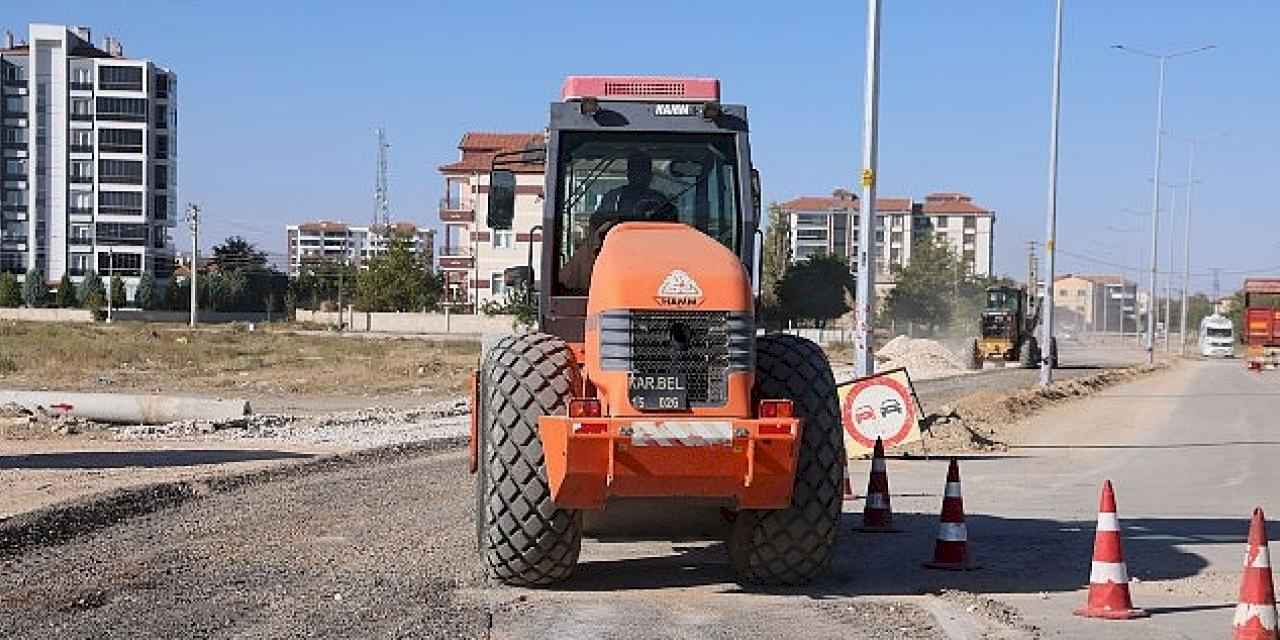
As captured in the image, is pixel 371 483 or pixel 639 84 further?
pixel 371 483

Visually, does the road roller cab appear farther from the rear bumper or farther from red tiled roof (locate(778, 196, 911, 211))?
red tiled roof (locate(778, 196, 911, 211))

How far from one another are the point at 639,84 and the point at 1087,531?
615 centimetres

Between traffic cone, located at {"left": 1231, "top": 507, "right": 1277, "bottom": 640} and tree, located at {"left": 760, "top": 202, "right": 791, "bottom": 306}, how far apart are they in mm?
4245

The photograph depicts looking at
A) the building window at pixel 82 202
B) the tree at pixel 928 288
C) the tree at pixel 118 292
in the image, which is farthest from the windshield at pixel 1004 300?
the building window at pixel 82 202

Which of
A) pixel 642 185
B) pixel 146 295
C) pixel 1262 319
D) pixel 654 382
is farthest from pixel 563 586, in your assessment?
pixel 146 295

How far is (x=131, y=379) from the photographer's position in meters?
44.7

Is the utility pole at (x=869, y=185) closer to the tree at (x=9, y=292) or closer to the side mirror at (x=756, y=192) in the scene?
the side mirror at (x=756, y=192)

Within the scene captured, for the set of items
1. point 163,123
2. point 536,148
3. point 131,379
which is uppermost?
point 163,123

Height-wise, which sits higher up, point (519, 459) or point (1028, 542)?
point (519, 459)

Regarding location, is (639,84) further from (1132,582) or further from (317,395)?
(317,395)

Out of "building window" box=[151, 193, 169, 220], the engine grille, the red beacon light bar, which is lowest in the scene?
the engine grille

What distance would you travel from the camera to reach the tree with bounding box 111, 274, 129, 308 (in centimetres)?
11913

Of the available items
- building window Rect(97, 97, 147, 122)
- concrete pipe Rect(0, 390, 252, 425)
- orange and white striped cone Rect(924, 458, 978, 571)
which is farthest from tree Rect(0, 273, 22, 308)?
orange and white striped cone Rect(924, 458, 978, 571)

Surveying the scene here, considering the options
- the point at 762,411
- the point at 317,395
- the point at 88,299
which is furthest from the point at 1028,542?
the point at 88,299
